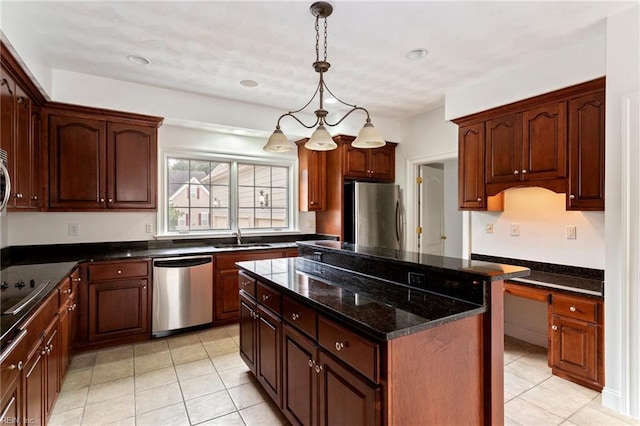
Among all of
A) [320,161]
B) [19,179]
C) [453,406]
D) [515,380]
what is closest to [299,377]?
[453,406]

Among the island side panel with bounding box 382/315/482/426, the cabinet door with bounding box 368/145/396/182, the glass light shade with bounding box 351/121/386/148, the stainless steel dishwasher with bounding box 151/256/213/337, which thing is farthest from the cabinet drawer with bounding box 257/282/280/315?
the cabinet door with bounding box 368/145/396/182

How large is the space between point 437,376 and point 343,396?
428 millimetres

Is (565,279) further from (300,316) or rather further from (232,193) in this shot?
(232,193)

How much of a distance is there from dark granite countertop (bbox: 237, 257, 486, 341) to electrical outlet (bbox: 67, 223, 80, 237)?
2.36 m

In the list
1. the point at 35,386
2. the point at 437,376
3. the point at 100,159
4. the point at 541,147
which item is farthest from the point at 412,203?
the point at 35,386

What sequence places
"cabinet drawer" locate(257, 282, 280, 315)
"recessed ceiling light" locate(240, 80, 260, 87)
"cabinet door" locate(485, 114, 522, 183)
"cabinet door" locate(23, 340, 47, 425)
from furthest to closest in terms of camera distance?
1. "recessed ceiling light" locate(240, 80, 260, 87)
2. "cabinet door" locate(485, 114, 522, 183)
3. "cabinet drawer" locate(257, 282, 280, 315)
4. "cabinet door" locate(23, 340, 47, 425)

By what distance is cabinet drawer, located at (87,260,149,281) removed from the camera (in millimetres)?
3182

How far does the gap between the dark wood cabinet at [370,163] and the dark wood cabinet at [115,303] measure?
2735 mm

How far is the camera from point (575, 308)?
2531 millimetres

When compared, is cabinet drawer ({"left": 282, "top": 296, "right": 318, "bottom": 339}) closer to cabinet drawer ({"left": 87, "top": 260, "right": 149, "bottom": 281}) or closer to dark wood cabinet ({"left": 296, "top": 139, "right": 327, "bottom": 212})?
cabinet drawer ({"left": 87, "top": 260, "right": 149, "bottom": 281})

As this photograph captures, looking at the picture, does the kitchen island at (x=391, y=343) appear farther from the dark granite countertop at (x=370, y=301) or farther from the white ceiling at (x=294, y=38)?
the white ceiling at (x=294, y=38)

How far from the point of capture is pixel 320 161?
4715 mm

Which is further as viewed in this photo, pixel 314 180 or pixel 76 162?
pixel 314 180

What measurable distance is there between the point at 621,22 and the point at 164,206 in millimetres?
4529
